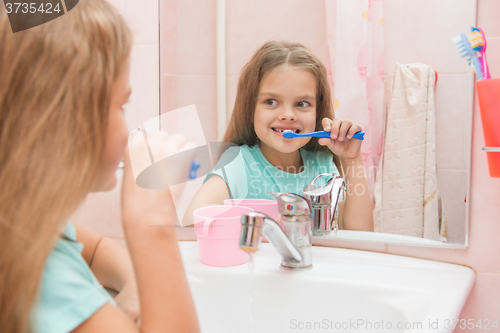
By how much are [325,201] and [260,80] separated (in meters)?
0.27

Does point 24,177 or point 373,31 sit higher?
point 373,31

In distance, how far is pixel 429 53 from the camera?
2.22 ft

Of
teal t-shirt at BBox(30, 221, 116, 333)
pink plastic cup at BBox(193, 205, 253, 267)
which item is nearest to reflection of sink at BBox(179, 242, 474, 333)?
pink plastic cup at BBox(193, 205, 253, 267)

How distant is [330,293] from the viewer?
0.64 m

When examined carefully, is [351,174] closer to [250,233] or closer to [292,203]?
[292,203]

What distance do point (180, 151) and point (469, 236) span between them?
1.69ft

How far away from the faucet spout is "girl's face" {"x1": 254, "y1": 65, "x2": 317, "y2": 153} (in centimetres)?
21

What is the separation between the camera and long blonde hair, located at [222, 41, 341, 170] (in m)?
0.74

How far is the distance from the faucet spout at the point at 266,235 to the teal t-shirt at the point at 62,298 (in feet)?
0.62

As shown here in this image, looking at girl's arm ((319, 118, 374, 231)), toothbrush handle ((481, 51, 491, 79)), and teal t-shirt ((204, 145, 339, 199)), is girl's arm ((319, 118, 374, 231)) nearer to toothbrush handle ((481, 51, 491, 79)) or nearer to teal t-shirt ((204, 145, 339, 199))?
teal t-shirt ((204, 145, 339, 199))

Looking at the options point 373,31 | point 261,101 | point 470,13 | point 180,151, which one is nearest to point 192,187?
point 261,101

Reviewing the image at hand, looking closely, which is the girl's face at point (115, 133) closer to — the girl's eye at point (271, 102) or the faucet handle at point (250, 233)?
the faucet handle at point (250, 233)

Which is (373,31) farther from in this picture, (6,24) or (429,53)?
(6,24)

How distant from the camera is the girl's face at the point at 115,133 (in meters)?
0.39
